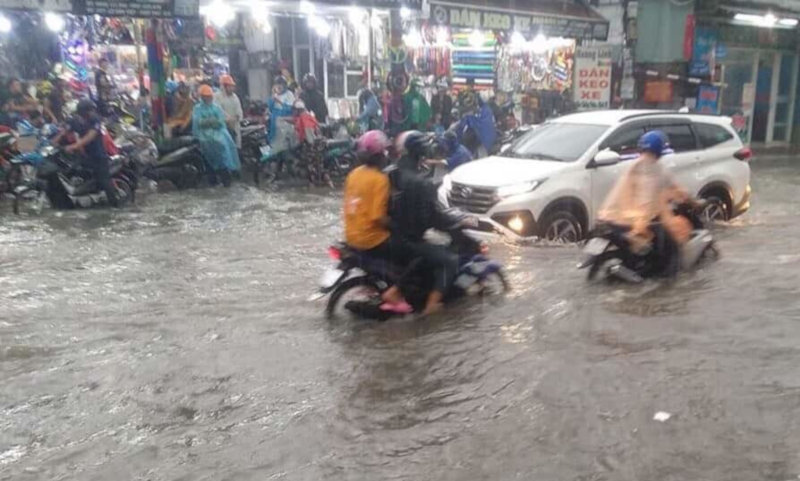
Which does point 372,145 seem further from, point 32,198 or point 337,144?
point 337,144

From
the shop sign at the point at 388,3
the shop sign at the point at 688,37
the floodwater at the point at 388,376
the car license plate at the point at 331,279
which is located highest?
the shop sign at the point at 388,3

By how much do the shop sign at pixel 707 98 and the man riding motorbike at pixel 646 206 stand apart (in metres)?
14.8

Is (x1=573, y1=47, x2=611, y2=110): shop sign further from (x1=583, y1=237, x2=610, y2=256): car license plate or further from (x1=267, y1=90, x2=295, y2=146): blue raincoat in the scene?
(x1=583, y1=237, x2=610, y2=256): car license plate

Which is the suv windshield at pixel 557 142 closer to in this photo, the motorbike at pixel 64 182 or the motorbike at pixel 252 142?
the motorbike at pixel 64 182

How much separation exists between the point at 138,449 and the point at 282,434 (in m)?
0.80

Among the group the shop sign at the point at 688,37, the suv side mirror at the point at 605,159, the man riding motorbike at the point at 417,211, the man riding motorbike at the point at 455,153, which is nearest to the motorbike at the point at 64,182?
the man riding motorbike at the point at 455,153

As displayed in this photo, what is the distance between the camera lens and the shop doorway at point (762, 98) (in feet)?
78.8

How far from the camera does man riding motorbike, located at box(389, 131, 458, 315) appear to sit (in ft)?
20.9

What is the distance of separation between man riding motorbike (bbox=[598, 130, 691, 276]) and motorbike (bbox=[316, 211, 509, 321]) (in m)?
1.31

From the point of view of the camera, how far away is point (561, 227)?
30.6 feet

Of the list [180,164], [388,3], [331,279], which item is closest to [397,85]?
[388,3]

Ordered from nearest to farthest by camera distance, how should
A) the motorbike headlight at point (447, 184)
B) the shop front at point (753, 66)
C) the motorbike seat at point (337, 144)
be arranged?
the motorbike headlight at point (447, 184) < the motorbike seat at point (337, 144) < the shop front at point (753, 66)

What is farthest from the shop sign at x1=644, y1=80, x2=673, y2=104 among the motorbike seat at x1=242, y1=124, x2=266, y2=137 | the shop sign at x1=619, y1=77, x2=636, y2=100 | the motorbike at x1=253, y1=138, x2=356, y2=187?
the motorbike seat at x1=242, y1=124, x2=266, y2=137

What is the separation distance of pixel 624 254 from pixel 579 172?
6.19ft
